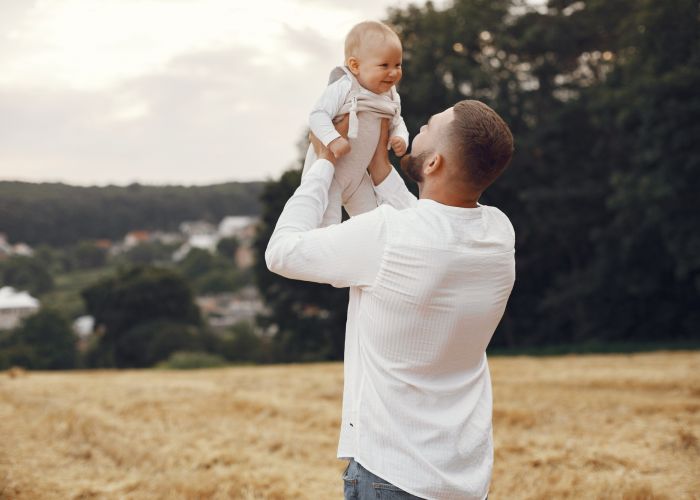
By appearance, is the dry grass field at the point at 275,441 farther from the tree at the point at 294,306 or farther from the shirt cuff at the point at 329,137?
the tree at the point at 294,306

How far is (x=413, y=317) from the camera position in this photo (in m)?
2.54

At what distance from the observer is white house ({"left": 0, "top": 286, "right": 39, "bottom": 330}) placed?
34.8m

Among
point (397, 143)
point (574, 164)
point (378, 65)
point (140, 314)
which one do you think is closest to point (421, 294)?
point (397, 143)

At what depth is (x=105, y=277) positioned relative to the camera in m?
44.7

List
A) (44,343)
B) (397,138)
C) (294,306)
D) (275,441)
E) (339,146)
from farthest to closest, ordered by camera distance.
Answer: (44,343) → (294,306) → (275,441) → (397,138) → (339,146)

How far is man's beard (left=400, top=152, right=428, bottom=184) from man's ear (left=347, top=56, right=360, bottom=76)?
0.64m

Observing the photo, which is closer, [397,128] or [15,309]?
[397,128]

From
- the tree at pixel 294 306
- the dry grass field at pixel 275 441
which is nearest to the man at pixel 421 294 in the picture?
the dry grass field at pixel 275 441

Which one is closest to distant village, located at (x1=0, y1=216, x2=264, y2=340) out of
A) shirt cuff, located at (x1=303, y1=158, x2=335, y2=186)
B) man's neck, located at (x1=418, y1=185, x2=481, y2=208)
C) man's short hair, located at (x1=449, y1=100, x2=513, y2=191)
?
shirt cuff, located at (x1=303, y1=158, x2=335, y2=186)

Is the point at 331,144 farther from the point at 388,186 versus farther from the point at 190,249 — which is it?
the point at 190,249

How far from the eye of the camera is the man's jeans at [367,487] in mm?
2520

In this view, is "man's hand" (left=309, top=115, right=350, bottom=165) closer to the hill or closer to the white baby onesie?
the white baby onesie

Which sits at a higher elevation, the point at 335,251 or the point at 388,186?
the point at 388,186

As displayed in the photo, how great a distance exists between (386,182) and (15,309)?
36546mm
